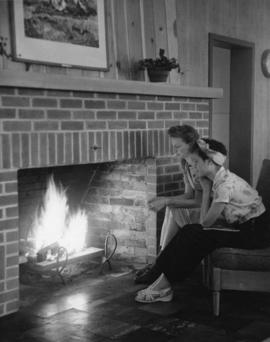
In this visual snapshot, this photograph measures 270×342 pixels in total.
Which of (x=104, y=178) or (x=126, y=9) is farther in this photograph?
(x=104, y=178)

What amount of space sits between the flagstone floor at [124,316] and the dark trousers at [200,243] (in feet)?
0.75

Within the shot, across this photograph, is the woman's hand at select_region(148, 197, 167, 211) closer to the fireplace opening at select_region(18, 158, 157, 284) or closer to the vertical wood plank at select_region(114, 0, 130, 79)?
the fireplace opening at select_region(18, 158, 157, 284)

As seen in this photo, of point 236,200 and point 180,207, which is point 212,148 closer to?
point 180,207

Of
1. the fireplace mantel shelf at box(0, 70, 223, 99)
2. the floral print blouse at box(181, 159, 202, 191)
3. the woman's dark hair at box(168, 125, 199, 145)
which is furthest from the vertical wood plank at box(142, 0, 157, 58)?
the floral print blouse at box(181, 159, 202, 191)

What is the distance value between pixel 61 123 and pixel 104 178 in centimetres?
110

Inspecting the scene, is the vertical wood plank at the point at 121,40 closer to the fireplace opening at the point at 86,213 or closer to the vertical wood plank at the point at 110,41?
the vertical wood plank at the point at 110,41

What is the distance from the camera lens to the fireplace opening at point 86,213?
394cm

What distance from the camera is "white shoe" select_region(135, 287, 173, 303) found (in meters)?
3.30

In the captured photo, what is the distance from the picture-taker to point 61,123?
3240mm

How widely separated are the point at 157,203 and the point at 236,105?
2275 millimetres

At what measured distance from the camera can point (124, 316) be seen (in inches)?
120

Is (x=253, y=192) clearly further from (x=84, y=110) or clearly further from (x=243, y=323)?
(x=84, y=110)

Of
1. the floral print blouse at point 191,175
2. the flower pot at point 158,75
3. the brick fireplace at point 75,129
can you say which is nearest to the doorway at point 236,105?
the brick fireplace at point 75,129

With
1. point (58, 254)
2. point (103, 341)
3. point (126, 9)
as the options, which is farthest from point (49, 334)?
point (126, 9)
